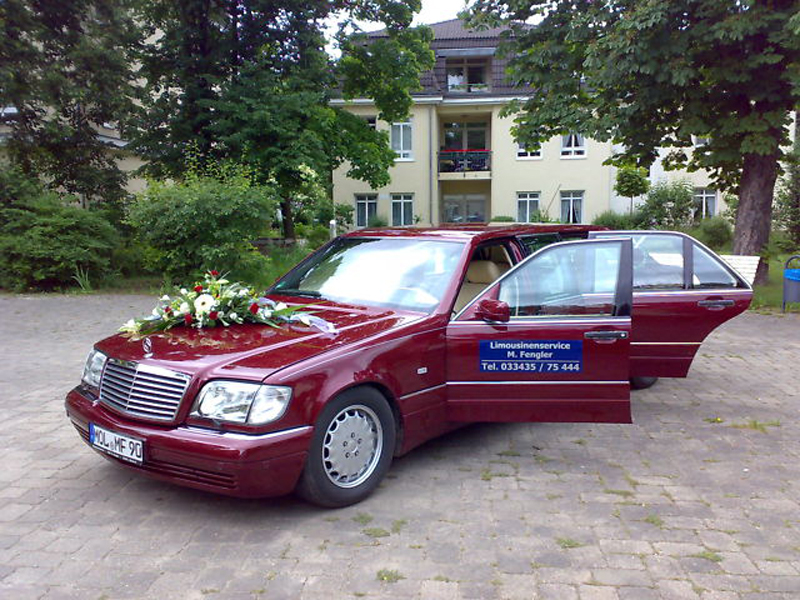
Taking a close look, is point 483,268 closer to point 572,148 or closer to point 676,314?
point 676,314

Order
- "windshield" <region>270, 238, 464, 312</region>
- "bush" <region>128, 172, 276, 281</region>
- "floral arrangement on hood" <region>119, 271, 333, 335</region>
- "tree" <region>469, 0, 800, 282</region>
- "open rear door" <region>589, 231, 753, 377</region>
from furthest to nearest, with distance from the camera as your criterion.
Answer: "bush" <region>128, 172, 276, 281</region>
"tree" <region>469, 0, 800, 282</region>
"open rear door" <region>589, 231, 753, 377</region>
"windshield" <region>270, 238, 464, 312</region>
"floral arrangement on hood" <region>119, 271, 333, 335</region>

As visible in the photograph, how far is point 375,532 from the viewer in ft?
12.1

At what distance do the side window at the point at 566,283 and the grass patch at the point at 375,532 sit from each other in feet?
5.62

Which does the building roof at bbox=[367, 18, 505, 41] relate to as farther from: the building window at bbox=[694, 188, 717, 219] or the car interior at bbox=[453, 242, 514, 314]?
the car interior at bbox=[453, 242, 514, 314]

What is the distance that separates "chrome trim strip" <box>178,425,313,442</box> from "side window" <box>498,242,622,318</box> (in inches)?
70.0

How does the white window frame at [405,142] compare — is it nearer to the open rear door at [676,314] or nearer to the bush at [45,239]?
the bush at [45,239]

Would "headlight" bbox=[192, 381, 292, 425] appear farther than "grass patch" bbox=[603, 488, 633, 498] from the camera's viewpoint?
No

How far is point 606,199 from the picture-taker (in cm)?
3306

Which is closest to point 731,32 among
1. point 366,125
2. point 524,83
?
point 524,83

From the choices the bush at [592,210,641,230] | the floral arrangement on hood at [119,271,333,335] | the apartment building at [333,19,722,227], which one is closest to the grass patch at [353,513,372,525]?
the floral arrangement on hood at [119,271,333,335]

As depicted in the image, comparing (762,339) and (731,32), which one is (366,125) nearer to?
(731,32)

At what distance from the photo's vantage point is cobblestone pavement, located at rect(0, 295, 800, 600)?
3186mm

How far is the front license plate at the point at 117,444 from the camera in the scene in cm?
371

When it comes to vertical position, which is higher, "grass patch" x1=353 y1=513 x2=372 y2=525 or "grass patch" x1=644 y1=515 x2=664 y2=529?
"grass patch" x1=353 y1=513 x2=372 y2=525
